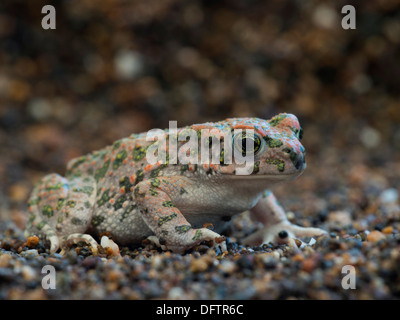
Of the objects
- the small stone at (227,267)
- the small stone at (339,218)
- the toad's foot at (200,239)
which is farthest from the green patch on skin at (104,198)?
the small stone at (339,218)

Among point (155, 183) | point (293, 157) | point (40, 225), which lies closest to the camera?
point (293, 157)

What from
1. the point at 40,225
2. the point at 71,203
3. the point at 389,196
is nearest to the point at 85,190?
the point at 71,203

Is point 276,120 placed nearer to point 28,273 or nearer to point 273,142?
point 273,142

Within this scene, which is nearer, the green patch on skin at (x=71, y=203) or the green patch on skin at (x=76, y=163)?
the green patch on skin at (x=71, y=203)

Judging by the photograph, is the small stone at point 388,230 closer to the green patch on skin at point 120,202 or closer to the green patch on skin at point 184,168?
the green patch on skin at point 184,168
